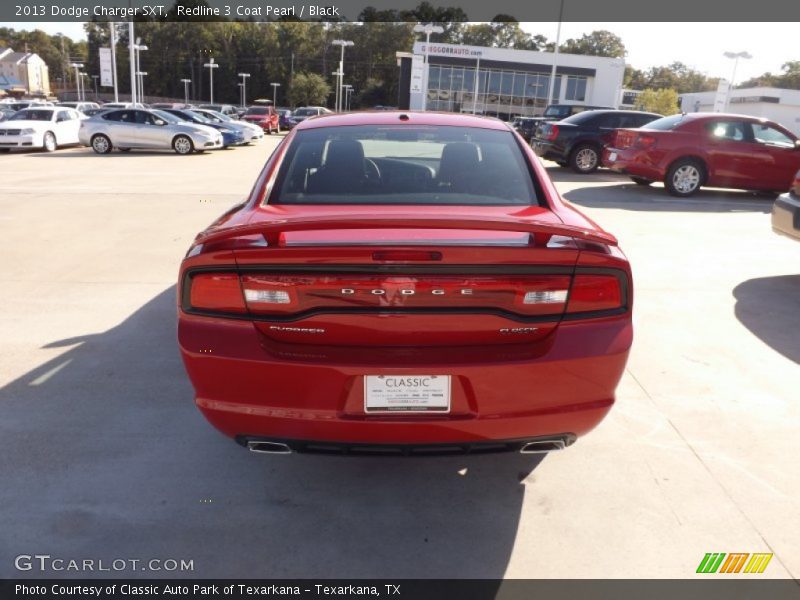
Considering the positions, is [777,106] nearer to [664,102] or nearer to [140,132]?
[664,102]

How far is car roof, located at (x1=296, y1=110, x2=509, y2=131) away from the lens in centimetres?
403

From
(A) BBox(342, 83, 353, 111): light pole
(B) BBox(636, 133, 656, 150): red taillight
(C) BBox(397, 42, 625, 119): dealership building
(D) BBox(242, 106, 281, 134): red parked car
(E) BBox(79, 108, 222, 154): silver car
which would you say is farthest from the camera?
(A) BBox(342, 83, 353, 111): light pole

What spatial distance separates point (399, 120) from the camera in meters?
4.07

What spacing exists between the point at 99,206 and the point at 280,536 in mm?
9045

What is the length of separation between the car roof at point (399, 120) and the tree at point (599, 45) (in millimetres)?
127610

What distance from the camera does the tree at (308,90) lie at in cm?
9800

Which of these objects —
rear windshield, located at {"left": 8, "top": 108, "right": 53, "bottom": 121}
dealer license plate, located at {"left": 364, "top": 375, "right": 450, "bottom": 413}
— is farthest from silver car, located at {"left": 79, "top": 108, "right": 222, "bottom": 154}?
dealer license plate, located at {"left": 364, "top": 375, "right": 450, "bottom": 413}

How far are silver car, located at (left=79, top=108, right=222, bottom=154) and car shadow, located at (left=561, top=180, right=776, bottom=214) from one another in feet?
44.0

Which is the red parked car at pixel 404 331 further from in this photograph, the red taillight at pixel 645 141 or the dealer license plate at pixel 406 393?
the red taillight at pixel 645 141

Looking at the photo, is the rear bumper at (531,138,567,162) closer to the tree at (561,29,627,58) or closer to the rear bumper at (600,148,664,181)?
the rear bumper at (600,148,664,181)

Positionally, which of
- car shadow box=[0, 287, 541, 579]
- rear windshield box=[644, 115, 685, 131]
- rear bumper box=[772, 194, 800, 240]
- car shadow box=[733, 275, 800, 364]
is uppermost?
rear windshield box=[644, 115, 685, 131]

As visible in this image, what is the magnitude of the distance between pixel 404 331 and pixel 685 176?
12.0m

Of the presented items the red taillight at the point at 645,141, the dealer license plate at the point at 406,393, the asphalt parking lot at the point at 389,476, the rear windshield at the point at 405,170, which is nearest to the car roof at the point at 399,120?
the rear windshield at the point at 405,170

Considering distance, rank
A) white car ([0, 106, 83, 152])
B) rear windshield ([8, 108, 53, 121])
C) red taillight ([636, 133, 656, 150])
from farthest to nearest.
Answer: rear windshield ([8, 108, 53, 121]), white car ([0, 106, 83, 152]), red taillight ([636, 133, 656, 150])
